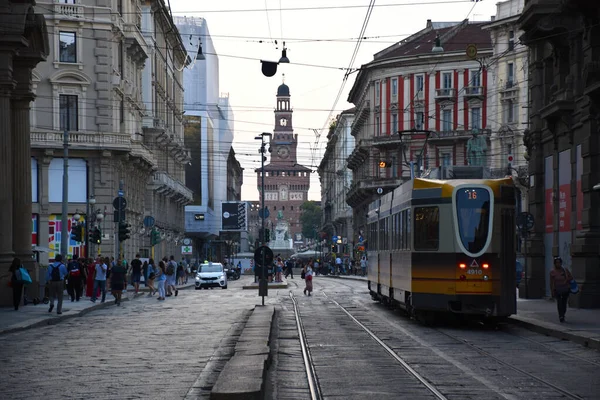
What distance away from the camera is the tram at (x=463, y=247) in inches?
928

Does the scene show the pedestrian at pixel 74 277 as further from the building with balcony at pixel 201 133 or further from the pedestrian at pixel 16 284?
the building with balcony at pixel 201 133

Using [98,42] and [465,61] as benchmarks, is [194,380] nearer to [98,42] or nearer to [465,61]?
[98,42]

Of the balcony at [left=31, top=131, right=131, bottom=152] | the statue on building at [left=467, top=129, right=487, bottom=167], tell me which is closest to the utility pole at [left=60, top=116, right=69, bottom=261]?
the balcony at [left=31, top=131, right=131, bottom=152]

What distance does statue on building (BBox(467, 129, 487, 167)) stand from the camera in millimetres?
75062

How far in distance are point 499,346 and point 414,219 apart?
5.31m

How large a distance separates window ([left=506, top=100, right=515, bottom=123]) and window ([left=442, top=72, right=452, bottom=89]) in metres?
12.0

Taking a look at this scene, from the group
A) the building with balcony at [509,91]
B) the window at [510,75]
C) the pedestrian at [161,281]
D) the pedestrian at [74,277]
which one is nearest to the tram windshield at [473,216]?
the pedestrian at [74,277]

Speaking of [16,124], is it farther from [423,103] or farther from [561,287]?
[423,103]

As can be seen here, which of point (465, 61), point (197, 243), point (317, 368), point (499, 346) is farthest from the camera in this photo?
point (197, 243)

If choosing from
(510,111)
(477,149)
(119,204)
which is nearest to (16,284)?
(119,204)

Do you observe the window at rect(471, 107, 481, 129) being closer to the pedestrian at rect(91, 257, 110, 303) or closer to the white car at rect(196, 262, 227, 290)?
the white car at rect(196, 262, 227, 290)

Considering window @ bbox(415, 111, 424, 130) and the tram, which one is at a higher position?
window @ bbox(415, 111, 424, 130)

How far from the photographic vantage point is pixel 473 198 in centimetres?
2386

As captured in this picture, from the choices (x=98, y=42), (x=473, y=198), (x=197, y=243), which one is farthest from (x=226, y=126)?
(x=473, y=198)
